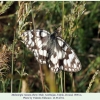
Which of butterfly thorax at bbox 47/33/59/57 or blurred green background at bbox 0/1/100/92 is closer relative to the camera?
blurred green background at bbox 0/1/100/92

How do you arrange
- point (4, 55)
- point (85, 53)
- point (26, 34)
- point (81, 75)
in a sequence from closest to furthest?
point (4, 55) < point (26, 34) < point (81, 75) < point (85, 53)

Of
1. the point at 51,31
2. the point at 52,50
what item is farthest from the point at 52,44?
the point at 51,31

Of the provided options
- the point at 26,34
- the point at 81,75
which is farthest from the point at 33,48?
the point at 81,75

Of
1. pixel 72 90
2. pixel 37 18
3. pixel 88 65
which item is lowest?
pixel 72 90

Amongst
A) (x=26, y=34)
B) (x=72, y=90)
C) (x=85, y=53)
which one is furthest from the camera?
(x=85, y=53)

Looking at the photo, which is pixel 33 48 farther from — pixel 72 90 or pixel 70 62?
pixel 72 90

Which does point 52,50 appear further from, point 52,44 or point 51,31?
point 51,31

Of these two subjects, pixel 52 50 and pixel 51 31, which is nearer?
pixel 52 50

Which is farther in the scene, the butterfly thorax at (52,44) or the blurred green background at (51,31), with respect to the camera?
the butterfly thorax at (52,44)
